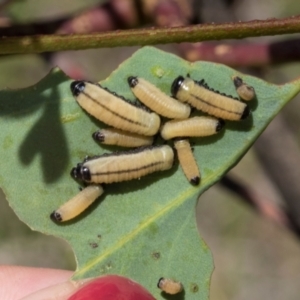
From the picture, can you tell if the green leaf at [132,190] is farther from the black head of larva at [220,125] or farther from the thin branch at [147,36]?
the thin branch at [147,36]

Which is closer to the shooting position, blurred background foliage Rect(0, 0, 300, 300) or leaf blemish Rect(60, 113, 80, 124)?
leaf blemish Rect(60, 113, 80, 124)

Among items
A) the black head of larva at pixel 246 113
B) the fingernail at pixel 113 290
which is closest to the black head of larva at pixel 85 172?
the fingernail at pixel 113 290

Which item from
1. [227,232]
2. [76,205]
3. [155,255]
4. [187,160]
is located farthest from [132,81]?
[227,232]

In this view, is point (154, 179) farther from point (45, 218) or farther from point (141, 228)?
point (45, 218)

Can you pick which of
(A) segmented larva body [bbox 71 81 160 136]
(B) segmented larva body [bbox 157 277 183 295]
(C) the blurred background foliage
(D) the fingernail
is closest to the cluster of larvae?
(A) segmented larva body [bbox 71 81 160 136]

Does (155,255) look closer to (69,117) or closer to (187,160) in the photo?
(187,160)

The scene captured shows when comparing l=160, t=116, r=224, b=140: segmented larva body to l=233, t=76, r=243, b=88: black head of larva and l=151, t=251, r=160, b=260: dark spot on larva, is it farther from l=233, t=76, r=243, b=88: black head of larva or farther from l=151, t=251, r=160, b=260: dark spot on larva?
l=151, t=251, r=160, b=260: dark spot on larva
